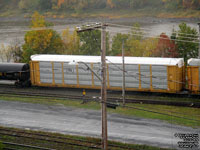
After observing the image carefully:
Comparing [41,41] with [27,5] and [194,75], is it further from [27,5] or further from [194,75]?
[27,5]

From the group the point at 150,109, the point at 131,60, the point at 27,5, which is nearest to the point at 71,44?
the point at 131,60

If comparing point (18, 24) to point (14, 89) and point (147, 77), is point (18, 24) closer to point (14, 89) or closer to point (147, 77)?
point (14, 89)

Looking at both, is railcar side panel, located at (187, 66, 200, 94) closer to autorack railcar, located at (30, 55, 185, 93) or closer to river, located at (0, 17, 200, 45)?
autorack railcar, located at (30, 55, 185, 93)

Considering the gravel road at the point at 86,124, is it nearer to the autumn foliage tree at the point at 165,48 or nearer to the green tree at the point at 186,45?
the autumn foliage tree at the point at 165,48

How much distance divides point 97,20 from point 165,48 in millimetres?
42099

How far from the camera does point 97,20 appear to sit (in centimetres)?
8050

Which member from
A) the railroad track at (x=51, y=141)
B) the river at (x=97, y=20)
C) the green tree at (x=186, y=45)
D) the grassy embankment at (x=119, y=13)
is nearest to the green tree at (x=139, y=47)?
the green tree at (x=186, y=45)

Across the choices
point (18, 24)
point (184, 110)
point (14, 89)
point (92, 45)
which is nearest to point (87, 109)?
point (184, 110)

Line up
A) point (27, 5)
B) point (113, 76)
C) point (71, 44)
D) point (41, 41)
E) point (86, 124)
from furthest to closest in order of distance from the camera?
point (27, 5) < point (71, 44) < point (41, 41) < point (113, 76) < point (86, 124)

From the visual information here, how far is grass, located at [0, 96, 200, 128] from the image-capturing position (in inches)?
861

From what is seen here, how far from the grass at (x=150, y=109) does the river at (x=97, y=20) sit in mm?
35507

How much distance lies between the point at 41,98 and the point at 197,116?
13915mm

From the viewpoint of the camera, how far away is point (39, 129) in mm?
21188

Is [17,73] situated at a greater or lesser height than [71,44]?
lesser
